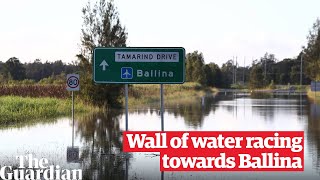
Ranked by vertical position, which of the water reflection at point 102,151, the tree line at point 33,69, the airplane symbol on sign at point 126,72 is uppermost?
the tree line at point 33,69

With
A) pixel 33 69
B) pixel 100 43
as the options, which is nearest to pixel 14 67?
pixel 33 69

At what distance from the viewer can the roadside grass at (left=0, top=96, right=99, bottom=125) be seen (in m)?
25.1

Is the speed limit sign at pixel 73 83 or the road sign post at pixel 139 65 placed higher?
the road sign post at pixel 139 65

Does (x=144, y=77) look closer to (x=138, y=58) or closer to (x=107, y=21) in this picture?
(x=138, y=58)

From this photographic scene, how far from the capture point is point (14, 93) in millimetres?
38875

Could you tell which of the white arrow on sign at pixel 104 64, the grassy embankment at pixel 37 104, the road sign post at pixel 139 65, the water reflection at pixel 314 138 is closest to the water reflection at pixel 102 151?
the road sign post at pixel 139 65

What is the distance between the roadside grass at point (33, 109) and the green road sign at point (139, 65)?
9.74 meters

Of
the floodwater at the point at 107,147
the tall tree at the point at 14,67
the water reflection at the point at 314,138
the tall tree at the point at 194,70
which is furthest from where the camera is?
the tall tree at the point at 14,67

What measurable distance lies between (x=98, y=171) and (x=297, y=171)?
13.1ft

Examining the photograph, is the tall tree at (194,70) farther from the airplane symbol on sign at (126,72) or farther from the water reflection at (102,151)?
the airplane symbol on sign at (126,72)

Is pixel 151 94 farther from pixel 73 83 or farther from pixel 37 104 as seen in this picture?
pixel 73 83

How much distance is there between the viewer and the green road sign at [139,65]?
14.5 meters

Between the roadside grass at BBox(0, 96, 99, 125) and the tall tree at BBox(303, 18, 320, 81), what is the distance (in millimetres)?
45636

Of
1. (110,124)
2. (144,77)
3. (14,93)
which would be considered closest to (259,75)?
(14,93)
